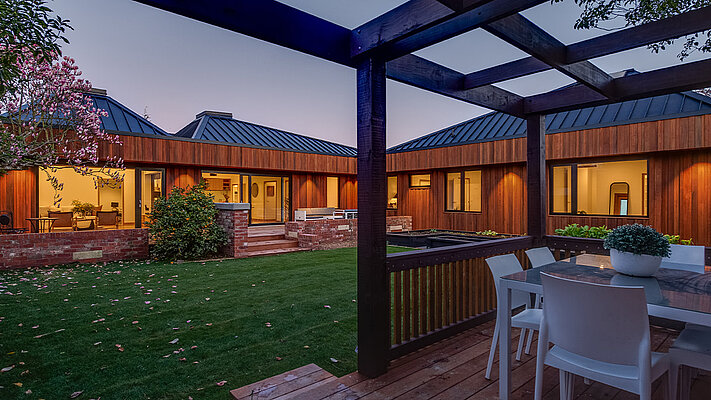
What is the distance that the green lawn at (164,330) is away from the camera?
267cm

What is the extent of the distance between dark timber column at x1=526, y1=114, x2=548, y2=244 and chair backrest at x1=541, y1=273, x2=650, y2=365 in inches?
114

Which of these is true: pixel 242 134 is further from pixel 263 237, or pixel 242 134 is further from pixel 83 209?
pixel 83 209

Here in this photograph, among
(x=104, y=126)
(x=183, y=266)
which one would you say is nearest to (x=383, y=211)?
(x=183, y=266)

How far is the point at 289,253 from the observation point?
925cm

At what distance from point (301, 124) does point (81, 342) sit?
16.5 meters

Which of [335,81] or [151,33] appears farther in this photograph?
[335,81]

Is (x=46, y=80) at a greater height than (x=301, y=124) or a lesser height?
lesser

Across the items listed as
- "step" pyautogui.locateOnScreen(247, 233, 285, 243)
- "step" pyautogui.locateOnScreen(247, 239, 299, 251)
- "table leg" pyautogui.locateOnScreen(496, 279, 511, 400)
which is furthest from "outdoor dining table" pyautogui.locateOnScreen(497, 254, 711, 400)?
"step" pyautogui.locateOnScreen(247, 233, 285, 243)

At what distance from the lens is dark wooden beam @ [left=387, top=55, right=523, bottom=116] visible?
2.97 meters

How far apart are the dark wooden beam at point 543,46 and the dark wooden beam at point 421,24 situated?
0.64 feet

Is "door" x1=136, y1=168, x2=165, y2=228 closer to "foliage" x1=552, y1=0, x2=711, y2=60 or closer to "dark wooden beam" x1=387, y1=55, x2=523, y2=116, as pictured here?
"dark wooden beam" x1=387, y1=55, x2=523, y2=116

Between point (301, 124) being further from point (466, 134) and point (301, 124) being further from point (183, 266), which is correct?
point (183, 266)

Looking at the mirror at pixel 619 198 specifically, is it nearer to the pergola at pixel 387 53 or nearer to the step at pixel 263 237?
the pergola at pixel 387 53

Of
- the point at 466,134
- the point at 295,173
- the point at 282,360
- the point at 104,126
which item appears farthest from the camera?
the point at 295,173
